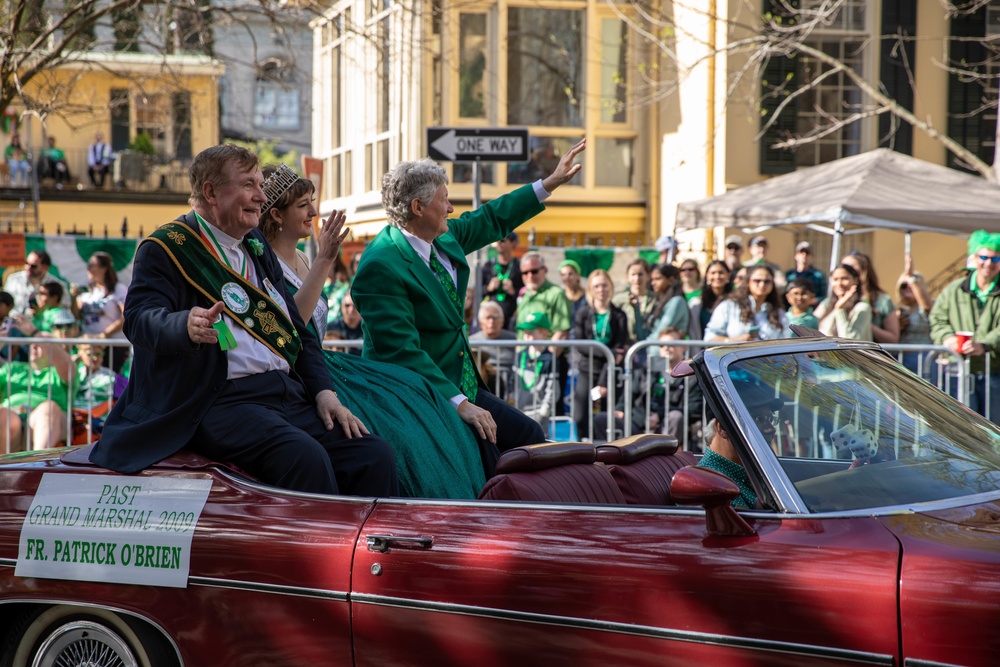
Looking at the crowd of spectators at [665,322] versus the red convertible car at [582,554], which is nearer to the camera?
the red convertible car at [582,554]

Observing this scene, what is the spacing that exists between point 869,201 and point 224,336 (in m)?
8.51

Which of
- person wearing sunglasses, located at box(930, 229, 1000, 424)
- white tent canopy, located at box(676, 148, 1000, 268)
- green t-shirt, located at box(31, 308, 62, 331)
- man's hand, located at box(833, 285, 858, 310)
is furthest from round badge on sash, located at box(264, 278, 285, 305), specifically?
white tent canopy, located at box(676, 148, 1000, 268)

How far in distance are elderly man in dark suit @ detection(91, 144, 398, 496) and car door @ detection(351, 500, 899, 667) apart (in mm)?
578

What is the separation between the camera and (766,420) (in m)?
3.30

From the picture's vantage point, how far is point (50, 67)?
34.8ft

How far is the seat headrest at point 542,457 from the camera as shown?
381cm

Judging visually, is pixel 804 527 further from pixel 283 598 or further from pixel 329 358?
Answer: pixel 329 358

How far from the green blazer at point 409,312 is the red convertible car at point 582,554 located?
1.06 meters

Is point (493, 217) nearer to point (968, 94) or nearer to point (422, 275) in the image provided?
point (422, 275)

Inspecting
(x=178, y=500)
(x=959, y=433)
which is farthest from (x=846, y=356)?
(x=178, y=500)

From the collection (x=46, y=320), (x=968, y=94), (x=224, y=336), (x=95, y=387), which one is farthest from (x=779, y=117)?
(x=224, y=336)

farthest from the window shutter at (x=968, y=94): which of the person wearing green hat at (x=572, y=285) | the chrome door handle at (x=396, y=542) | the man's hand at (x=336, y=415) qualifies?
the chrome door handle at (x=396, y=542)

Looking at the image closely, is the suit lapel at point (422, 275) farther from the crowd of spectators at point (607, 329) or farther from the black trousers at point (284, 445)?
the crowd of spectators at point (607, 329)

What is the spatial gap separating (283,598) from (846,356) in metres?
1.93
